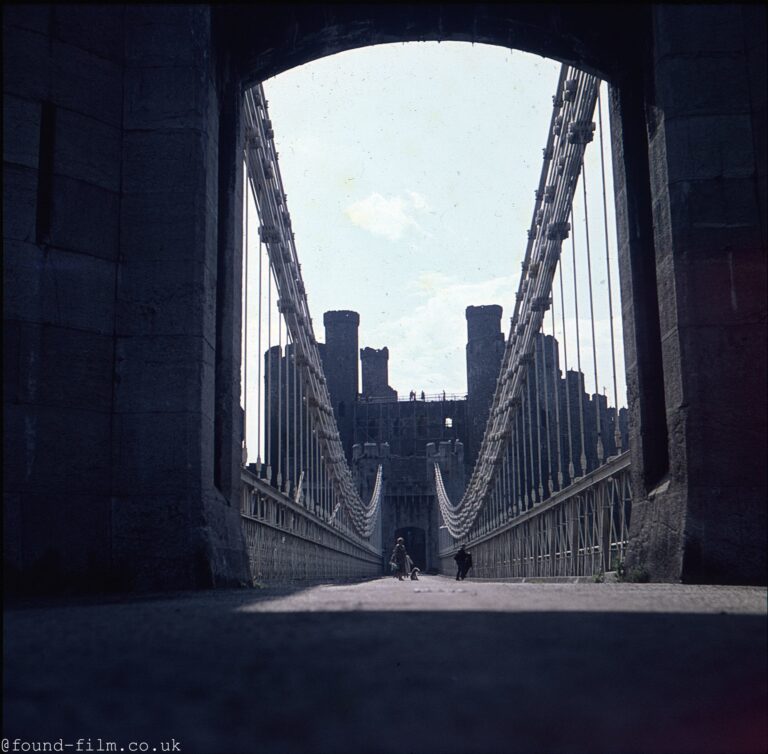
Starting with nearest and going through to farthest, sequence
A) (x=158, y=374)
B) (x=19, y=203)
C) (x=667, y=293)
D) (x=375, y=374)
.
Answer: (x=19, y=203)
(x=158, y=374)
(x=667, y=293)
(x=375, y=374)

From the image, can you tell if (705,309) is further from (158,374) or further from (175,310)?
(158,374)

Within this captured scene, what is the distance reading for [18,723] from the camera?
94 centimetres

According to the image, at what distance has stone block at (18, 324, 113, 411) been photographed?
15.9 feet

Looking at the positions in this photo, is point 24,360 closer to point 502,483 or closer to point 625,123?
point 625,123

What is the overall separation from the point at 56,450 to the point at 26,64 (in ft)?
6.84

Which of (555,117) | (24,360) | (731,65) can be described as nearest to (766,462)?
(731,65)

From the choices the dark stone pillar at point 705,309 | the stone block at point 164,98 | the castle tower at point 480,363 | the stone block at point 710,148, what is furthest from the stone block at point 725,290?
the castle tower at point 480,363

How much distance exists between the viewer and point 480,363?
5262 centimetres

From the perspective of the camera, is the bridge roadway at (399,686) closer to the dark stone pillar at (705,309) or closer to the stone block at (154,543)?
the stone block at (154,543)

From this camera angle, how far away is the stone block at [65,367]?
15.9 ft

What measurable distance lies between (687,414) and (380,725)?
15.4 feet

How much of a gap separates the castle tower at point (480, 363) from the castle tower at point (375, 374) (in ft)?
22.6

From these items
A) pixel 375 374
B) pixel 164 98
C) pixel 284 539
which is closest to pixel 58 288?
pixel 164 98

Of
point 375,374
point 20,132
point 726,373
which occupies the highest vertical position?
point 375,374
